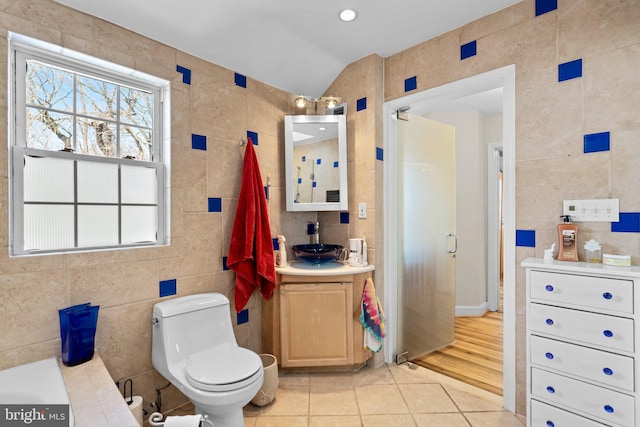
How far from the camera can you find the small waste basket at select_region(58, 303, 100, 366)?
1572 mm

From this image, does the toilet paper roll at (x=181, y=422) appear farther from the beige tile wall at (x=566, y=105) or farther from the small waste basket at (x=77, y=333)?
the beige tile wall at (x=566, y=105)

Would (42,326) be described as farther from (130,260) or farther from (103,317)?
(130,260)

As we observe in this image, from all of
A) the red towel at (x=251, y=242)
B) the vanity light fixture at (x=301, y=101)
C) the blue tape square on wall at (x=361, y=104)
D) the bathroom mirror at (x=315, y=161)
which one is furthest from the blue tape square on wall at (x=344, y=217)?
the vanity light fixture at (x=301, y=101)

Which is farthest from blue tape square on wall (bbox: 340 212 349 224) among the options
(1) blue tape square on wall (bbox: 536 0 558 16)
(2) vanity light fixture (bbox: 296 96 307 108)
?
(1) blue tape square on wall (bbox: 536 0 558 16)

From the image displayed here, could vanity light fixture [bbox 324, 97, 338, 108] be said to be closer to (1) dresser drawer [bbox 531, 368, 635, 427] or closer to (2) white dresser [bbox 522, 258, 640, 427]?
(2) white dresser [bbox 522, 258, 640, 427]

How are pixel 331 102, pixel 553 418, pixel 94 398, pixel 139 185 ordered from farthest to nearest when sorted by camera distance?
1. pixel 331 102
2. pixel 139 185
3. pixel 553 418
4. pixel 94 398

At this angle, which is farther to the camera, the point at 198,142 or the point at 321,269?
the point at 321,269

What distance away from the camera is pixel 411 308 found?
2773 millimetres

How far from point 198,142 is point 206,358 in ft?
4.48

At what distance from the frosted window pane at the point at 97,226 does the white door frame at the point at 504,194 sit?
190 cm

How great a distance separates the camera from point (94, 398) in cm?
130

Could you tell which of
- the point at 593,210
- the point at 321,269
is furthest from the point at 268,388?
the point at 593,210

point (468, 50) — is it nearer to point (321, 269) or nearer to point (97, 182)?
point (321, 269)

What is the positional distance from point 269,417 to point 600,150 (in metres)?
2.37
